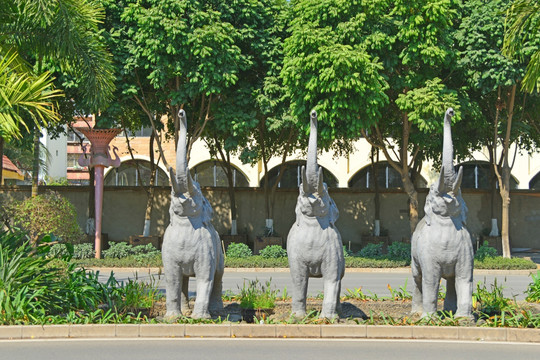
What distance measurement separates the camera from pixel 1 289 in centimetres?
984

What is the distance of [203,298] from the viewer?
977cm

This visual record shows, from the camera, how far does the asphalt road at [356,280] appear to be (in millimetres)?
16906

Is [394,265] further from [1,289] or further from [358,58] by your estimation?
[1,289]

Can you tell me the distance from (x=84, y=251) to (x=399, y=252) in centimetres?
1028

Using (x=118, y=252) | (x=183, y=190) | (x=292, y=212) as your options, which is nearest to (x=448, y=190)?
(x=183, y=190)

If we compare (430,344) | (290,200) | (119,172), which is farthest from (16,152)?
(430,344)

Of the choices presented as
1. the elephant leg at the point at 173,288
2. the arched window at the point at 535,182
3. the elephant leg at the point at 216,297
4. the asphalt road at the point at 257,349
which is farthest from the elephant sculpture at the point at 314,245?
the arched window at the point at 535,182

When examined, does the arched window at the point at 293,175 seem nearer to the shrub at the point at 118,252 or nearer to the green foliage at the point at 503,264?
the shrub at the point at 118,252

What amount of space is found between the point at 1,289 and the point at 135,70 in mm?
14941

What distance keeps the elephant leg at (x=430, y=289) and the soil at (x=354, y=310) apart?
13.6 inches

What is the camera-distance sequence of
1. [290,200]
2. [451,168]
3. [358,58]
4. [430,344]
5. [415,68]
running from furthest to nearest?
[290,200]
[415,68]
[358,58]
[451,168]
[430,344]

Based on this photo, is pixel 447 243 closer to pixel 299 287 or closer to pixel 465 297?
pixel 465 297

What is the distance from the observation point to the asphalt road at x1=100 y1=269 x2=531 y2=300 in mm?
16906

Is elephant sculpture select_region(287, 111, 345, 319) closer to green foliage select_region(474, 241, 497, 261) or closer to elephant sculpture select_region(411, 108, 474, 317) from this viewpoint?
elephant sculpture select_region(411, 108, 474, 317)
